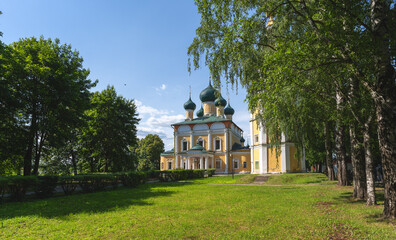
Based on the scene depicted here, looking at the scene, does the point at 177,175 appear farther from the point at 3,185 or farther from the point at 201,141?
the point at 201,141

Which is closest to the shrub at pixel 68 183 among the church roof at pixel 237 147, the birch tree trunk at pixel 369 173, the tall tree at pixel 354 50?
the tall tree at pixel 354 50

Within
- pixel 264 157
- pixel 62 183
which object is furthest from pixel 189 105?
pixel 62 183

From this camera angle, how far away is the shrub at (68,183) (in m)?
13.0

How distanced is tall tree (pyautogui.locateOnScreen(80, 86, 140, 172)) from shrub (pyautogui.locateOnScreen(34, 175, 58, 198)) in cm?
1248

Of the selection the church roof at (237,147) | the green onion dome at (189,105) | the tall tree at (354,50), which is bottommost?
the church roof at (237,147)

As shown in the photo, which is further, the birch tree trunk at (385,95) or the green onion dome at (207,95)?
the green onion dome at (207,95)

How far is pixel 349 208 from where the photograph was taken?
8031 mm

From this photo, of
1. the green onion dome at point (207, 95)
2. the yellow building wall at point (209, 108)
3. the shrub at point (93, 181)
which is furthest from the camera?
the yellow building wall at point (209, 108)

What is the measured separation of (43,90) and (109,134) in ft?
32.6

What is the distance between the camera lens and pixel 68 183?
43.7 feet

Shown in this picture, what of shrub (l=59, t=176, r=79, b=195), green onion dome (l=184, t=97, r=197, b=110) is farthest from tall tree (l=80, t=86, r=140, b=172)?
green onion dome (l=184, t=97, r=197, b=110)

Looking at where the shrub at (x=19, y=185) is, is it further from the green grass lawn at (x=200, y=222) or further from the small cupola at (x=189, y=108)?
the small cupola at (x=189, y=108)

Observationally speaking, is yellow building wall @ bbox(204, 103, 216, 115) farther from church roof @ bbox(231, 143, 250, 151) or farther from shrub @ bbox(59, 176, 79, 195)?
shrub @ bbox(59, 176, 79, 195)

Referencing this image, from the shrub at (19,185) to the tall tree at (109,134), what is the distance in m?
13.6
